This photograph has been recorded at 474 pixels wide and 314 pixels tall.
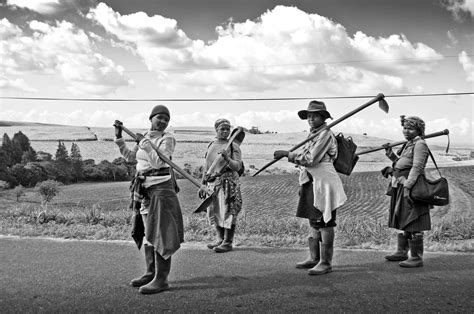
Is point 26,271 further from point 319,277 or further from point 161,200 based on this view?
point 319,277

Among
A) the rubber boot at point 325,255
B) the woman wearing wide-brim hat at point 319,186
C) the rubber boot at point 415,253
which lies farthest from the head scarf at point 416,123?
→ the rubber boot at point 325,255

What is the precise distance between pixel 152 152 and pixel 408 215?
3.62 meters

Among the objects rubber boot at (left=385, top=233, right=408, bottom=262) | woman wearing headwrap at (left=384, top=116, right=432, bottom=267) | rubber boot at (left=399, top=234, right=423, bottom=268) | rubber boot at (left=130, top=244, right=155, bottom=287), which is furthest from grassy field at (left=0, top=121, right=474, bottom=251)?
rubber boot at (left=130, top=244, right=155, bottom=287)

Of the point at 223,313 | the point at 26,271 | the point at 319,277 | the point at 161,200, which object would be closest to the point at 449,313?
the point at 319,277

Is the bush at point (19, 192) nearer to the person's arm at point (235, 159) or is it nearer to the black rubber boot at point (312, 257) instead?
the person's arm at point (235, 159)

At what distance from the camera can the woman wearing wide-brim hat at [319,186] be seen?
20.1 feet

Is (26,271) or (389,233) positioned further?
(389,233)

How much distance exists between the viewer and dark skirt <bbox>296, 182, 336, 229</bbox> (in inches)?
245

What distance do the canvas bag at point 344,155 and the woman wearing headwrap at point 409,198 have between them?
0.90 metres

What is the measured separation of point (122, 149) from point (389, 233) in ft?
15.7

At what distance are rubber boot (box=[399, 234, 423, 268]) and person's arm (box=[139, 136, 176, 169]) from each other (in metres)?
3.31

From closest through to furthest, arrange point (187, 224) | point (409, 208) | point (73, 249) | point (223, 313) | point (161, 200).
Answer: point (223, 313)
point (161, 200)
point (409, 208)
point (73, 249)
point (187, 224)

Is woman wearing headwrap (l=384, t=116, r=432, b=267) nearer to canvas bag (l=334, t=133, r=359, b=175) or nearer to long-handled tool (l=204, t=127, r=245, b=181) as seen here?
canvas bag (l=334, t=133, r=359, b=175)

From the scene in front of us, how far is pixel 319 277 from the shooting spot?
5754 mm
